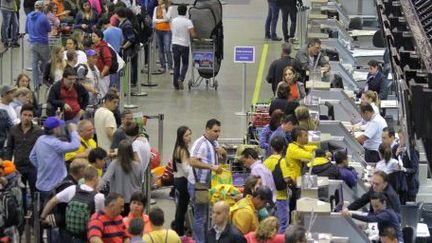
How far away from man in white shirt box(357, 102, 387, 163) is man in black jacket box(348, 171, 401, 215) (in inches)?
152

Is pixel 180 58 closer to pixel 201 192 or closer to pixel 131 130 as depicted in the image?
pixel 131 130

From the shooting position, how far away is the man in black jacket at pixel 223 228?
→ 14.1 m

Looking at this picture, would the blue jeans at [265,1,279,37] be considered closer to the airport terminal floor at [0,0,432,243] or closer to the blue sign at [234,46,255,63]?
the airport terminal floor at [0,0,432,243]

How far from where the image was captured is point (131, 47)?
25766 mm

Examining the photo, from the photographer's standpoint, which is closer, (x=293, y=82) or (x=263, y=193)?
(x=263, y=193)

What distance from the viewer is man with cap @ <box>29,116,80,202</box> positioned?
54.2ft

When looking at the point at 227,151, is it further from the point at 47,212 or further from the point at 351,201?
the point at 47,212

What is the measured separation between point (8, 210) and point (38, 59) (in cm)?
1086

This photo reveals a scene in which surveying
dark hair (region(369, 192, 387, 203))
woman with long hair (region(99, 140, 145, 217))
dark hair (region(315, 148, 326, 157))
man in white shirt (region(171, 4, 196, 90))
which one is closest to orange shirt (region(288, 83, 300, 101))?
dark hair (region(315, 148, 326, 157))

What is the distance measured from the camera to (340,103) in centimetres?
2194

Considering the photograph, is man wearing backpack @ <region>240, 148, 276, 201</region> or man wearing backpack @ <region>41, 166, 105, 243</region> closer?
man wearing backpack @ <region>41, 166, 105, 243</region>

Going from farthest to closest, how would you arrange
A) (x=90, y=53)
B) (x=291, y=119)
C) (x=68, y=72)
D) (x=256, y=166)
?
1. (x=90, y=53)
2. (x=68, y=72)
3. (x=291, y=119)
4. (x=256, y=166)

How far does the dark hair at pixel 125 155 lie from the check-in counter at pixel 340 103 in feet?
18.9

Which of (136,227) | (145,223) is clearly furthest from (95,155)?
(136,227)
